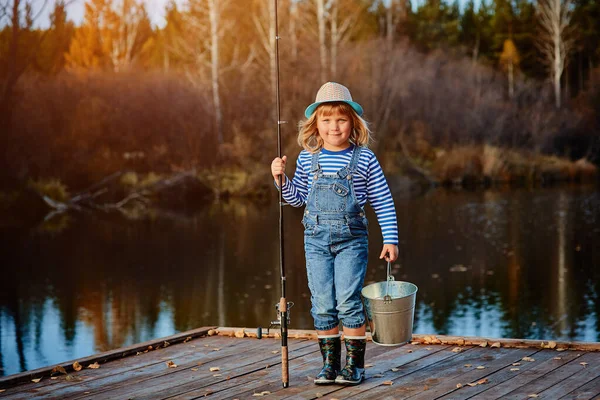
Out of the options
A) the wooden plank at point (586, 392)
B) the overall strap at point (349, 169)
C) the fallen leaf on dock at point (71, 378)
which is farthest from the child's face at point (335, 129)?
A: the fallen leaf on dock at point (71, 378)

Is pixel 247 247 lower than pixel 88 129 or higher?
lower

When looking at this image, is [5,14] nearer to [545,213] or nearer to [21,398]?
[545,213]

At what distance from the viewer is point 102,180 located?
2986 centimetres

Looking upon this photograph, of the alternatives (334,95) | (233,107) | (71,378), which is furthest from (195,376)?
(233,107)

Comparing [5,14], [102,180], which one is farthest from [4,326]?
[102,180]

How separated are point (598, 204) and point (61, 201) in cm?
1538

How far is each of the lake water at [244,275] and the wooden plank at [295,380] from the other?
538cm

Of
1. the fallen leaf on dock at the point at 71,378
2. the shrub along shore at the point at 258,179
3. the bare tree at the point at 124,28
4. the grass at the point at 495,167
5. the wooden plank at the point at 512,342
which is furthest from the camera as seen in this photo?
the bare tree at the point at 124,28

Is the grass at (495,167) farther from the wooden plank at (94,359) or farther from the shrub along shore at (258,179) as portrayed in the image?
the wooden plank at (94,359)

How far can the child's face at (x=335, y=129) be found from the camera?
456 centimetres

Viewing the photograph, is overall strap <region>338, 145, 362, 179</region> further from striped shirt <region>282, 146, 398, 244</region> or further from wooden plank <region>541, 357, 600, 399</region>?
wooden plank <region>541, 357, 600, 399</region>

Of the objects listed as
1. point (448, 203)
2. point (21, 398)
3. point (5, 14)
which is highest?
point (5, 14)

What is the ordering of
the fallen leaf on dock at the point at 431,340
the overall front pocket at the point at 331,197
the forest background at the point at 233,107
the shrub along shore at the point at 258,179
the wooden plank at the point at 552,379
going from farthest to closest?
the forest background at the point at 233,107 → the shrub along shore at the point at 258,179 → the fallen leaf on dock at the point at 431,340 → the overall front pocket at the point at 331,197 → the wooden plank at the point at 552,379

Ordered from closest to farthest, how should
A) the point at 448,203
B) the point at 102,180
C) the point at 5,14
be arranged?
1. the point at 5,14
2. the point at 448,203
3. the point at 102,180
